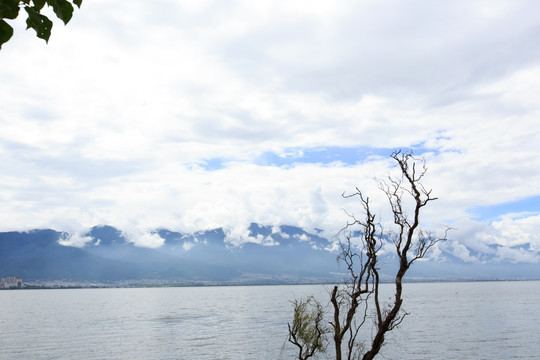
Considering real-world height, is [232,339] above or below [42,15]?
below

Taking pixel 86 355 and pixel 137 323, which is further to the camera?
pixel 137 323

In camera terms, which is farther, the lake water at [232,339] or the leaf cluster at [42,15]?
the lake water at [232,339]

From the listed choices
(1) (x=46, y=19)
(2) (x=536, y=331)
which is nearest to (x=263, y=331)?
(2) (x=536, y=331)

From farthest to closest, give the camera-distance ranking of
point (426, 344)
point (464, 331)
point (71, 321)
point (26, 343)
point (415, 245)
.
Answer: point (71, 321)
point (464, 331)
point (26, 343)
point (426, 344)
point (415, 245)

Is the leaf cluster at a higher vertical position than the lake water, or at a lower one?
higher

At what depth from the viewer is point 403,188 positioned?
1766cm

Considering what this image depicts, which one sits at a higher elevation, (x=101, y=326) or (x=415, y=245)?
(x=415, y=245)

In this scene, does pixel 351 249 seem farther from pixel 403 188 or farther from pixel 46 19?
pixel 46 19

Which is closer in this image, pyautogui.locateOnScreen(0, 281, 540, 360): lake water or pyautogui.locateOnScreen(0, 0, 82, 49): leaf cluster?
pyautogui.locateOnScreen(0, 0, 82, 49): leaf cluster

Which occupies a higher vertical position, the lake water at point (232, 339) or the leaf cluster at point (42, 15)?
the leaf cluster at point (42, 15)

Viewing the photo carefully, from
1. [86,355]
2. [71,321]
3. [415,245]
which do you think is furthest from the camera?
[71,321]

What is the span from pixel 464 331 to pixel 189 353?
7121cm

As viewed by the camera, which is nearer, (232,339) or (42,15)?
(42,15)

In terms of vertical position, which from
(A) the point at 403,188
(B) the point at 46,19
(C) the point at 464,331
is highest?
(A) the point at 403,188
